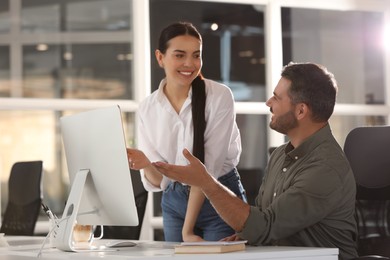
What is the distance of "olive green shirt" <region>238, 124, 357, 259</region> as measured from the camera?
115 inches

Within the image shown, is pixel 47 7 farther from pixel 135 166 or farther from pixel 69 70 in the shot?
pixel 135 166

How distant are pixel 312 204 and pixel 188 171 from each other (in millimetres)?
439

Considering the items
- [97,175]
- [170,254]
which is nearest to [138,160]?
[97,175]

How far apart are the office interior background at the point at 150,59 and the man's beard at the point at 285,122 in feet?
11.2

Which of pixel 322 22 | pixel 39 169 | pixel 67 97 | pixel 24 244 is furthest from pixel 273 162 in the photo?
pixel 322 22

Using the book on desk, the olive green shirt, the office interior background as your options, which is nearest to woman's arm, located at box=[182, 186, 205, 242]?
the olive green shirt

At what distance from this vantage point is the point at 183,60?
151 inches

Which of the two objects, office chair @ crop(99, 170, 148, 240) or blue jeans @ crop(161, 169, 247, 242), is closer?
blue jeans @ crop(161, 169, 247, 242)

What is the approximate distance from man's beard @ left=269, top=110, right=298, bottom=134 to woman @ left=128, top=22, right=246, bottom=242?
575 mm

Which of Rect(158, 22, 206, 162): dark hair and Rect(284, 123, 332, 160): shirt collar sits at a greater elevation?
Rect(158, 22, 206, 162): dark hair

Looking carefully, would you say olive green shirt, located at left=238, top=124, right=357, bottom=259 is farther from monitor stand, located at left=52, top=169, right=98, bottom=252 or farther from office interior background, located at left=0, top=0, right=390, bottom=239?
office interior background, located at left=0, top=0, right=390, bottom=239

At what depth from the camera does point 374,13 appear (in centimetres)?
729

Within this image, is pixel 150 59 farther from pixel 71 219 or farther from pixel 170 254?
pixel 170 254

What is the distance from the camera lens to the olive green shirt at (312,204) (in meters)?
2.92
